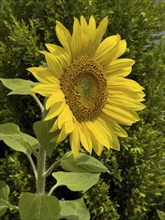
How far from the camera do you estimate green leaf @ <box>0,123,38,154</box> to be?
1820 millimetres

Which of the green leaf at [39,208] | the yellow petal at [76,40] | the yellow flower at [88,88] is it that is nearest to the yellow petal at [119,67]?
the yellow flower at [88,88]

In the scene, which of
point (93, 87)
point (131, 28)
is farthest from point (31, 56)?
point (93, 87)

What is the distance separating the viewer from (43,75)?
5.31 ft

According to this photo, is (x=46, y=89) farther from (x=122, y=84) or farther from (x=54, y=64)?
(x=122, y=84)

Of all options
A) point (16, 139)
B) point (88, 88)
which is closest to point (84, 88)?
point (88, 88)

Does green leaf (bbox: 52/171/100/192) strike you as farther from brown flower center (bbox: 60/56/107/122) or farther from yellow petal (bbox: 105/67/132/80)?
yellow petal (bbox: 105/67/132/80)

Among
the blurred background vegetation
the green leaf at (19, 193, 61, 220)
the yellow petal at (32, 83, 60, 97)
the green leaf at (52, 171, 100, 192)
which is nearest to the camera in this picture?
the yellow petal at (32, 83, 60, 97)

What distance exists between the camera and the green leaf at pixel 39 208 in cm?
168

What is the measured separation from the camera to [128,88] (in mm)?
1839

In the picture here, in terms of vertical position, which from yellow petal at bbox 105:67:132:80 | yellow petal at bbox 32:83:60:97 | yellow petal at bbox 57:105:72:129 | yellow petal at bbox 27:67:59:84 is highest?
yellow petal at bbox 27:67:59:84

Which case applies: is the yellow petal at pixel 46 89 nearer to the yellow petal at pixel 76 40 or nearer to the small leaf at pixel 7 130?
the yellow petal at pixel 76 40

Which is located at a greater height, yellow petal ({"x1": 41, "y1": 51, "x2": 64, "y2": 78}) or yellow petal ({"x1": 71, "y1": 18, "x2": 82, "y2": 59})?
yellow petal ({"x1": 71, "y1": 18, "x2": 82, "y2": 59})

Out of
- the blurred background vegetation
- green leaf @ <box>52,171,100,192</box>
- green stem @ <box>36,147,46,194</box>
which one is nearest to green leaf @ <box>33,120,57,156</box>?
green stem @ <box>36,147,46,194</box>

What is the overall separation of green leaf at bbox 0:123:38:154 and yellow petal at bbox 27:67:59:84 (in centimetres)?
27
